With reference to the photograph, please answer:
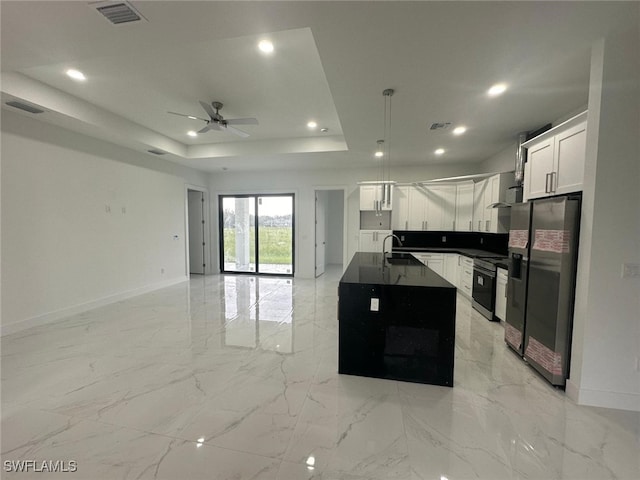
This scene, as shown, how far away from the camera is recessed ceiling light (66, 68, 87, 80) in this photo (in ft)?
9.45

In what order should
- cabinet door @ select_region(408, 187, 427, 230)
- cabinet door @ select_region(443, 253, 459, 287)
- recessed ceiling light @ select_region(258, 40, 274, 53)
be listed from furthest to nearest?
cabinet door @ select_region(408, 187, 427, 230)
cabinet door @ select_region(443, 253, 459, 287)
recessed ceiling light @ select_region(258, 40, 274, 53)

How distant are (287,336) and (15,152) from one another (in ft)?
13.8

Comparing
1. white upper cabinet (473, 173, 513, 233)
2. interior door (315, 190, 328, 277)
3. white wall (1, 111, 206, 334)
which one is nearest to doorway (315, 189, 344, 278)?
interior door (315, 190, 328, 277)

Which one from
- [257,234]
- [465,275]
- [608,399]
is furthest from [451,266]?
[257,234]

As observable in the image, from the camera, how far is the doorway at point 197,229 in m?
7.15

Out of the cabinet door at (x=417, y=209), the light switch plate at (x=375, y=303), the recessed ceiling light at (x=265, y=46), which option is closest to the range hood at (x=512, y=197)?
the cabinet door at (x=417, y=209)

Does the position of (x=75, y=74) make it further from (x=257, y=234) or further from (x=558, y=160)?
(x=558, y=160)

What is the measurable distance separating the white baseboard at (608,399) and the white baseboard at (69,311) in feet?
19.9

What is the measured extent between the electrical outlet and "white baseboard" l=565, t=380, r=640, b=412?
92 cm

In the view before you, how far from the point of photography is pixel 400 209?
19.0 ft

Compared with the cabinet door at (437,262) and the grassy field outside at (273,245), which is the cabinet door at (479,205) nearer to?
the cabinet door at (437,262)

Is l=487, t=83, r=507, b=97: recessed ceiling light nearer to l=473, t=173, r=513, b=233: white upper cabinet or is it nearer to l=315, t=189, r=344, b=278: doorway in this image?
l=473, t=173, r=513, b=233: white upper cabinet

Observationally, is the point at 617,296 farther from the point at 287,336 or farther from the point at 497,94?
the point at 287,336

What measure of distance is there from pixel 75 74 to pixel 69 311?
3.29 m
